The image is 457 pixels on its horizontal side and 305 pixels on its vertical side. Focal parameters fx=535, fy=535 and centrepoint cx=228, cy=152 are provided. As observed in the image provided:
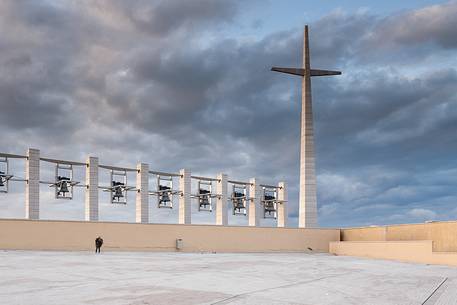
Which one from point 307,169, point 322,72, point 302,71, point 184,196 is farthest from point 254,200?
point 322,72

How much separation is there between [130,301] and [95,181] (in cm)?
3749

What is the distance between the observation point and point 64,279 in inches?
608

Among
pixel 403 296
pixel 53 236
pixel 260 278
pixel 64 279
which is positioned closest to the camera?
pixel 403 296

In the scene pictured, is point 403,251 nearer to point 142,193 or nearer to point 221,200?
point 142,193

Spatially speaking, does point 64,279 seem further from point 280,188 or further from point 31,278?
point 280,188

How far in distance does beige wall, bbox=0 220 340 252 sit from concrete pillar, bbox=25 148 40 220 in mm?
10212

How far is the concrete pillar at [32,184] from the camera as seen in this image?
43.1 meters

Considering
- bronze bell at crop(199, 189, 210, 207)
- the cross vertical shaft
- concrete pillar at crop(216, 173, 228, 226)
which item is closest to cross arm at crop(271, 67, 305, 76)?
the cross vertical shaft

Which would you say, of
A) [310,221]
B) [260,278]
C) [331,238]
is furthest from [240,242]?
[260,278]

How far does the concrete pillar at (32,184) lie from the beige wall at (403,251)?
2490cm

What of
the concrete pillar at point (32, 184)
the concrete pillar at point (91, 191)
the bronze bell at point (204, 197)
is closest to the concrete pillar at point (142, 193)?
the concrete pillar at point (91, 191)

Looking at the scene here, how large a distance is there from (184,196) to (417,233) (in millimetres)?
25827

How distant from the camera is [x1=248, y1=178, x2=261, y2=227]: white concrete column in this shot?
201 ft

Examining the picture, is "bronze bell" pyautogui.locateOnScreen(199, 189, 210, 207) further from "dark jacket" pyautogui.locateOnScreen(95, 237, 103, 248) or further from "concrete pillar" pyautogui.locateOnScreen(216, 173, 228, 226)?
"dark jacket" pyautogui.locateOnScreen(95, 237, 103, 248)
